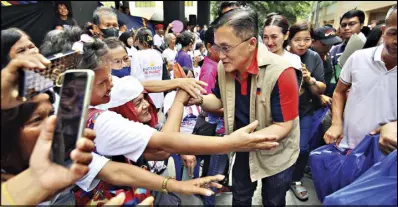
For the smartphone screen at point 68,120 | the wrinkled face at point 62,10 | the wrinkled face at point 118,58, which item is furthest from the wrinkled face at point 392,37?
the wrinkled face at point 62,10

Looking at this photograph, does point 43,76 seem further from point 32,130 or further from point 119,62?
point 119,62

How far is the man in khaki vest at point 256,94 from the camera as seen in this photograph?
5.13 feet

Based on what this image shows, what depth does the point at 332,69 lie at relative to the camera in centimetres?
289

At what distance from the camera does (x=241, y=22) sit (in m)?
1.53

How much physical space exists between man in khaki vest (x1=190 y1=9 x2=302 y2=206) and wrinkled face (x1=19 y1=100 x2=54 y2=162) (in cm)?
99

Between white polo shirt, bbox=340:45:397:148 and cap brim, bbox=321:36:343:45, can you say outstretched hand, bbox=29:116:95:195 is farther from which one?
cap brim, bbox=321:36:343:45

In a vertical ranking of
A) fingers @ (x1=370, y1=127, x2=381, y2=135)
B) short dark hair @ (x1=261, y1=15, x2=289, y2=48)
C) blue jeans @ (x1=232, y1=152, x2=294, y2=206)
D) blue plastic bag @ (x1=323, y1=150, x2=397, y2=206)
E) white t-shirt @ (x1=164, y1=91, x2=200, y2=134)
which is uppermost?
short dark hair @ (x1=261, y1=15, x2=289, y2=48)

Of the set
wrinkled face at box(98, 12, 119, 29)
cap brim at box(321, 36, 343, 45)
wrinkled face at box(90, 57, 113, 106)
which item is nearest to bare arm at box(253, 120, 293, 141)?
wrinkled face at box(90, 57, 113, 106)

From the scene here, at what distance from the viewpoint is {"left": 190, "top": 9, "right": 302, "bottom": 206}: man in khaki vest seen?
1.56m

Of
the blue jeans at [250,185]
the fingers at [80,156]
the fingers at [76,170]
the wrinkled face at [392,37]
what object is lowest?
the blue jeans at [250,185]

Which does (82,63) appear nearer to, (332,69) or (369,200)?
(369,200)

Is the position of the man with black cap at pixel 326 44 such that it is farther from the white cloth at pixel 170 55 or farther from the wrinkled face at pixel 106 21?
the white cloth at pixel 170 55

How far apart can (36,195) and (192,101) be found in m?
1.16

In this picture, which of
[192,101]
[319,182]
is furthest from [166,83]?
[319,182]
